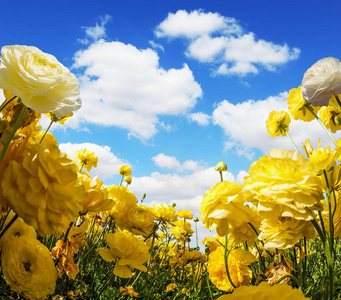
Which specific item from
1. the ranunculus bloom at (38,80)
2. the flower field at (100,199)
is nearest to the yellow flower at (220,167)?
the flower field at (100,199)

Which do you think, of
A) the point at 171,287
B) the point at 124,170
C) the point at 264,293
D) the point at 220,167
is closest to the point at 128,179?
the point at 124,170

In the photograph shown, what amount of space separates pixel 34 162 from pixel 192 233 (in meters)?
2.55

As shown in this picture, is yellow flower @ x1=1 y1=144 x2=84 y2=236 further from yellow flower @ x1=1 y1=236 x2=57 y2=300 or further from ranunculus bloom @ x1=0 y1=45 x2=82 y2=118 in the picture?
yellow flower @ x1=1 y1=236 x2=57 y2=300

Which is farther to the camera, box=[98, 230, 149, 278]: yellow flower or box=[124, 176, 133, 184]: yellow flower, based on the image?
box=[124, 176, 133, 184]: yellow flower

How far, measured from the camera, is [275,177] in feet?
3.06

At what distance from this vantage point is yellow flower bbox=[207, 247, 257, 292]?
5.43 feet

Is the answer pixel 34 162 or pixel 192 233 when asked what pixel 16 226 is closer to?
pixel 34 162

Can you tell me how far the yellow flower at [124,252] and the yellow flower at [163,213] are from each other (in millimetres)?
490

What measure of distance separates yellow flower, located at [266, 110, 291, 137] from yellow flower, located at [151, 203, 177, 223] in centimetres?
88

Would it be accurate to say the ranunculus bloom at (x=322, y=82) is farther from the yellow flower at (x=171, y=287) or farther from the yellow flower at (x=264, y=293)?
the yellow flower at (x=171, y=287)

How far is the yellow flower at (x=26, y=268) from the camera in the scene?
98cm

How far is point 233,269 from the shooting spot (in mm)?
1676

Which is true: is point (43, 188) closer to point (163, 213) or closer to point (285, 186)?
point (285, 186)

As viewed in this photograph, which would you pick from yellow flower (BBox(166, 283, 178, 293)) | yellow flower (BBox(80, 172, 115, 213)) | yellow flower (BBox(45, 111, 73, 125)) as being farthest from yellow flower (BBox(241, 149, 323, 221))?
yellow flower (BBox(166, 283, 178, 293))
